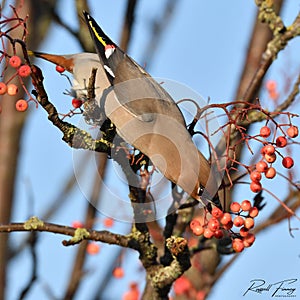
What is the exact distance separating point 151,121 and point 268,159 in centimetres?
46

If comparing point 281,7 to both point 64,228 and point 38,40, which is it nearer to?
point 38,40

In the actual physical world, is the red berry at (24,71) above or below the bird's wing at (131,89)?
below

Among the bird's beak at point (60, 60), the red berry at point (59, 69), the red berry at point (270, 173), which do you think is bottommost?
the red berry at point (270, 173)

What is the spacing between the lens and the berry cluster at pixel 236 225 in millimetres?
2475

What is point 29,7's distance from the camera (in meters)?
4.19

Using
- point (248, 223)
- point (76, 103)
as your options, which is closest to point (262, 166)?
point (248, 223)

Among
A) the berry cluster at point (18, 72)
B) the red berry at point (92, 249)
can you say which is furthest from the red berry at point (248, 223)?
the red berry at point (92, 249)

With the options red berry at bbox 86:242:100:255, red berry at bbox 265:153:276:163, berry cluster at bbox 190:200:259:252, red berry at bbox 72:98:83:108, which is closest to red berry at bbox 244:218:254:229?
berry cluster at bbox 190:200:259:252

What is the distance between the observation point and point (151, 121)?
8.78ft

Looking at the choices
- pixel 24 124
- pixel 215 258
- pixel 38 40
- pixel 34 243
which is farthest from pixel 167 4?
pixel 34 243

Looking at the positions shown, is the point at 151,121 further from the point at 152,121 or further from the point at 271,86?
the point at 271,86

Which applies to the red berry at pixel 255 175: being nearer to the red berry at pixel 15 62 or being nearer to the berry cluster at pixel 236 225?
the berry cluster at pixel 236 225

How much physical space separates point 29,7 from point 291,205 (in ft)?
6.06

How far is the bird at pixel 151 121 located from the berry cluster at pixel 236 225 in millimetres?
105
